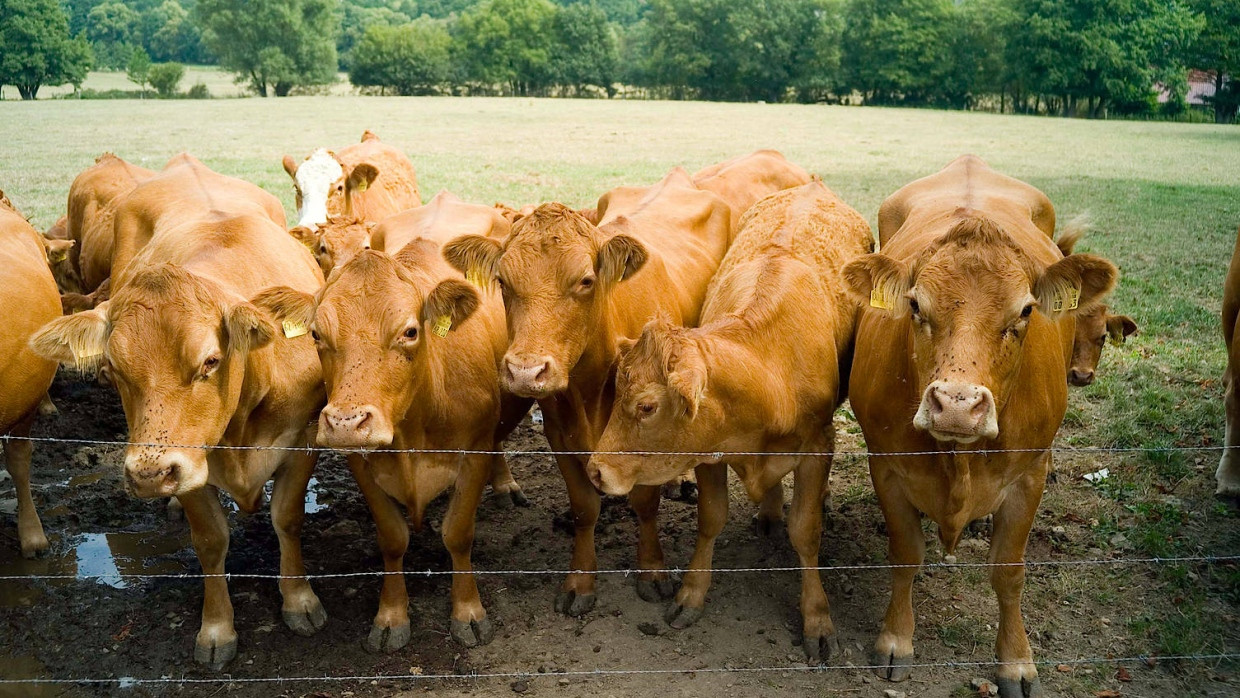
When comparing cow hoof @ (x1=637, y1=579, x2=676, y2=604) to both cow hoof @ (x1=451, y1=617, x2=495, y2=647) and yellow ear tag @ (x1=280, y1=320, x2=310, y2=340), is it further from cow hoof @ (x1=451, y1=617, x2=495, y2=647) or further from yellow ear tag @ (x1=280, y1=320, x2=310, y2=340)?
yellow ear tag @ (x1=280, y1=320, x2=310, y2=340)

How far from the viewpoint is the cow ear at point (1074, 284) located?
3.72 metres

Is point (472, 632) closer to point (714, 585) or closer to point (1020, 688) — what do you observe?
point (714, 585)

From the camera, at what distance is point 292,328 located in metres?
4.41

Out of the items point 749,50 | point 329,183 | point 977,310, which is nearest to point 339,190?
point 329,183

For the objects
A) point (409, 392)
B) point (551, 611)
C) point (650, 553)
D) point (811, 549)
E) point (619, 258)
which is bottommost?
point (551, 611)

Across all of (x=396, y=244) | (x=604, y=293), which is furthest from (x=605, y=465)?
(x=396, y=244)

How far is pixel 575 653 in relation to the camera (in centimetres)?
461

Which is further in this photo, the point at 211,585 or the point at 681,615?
the point at 681,615

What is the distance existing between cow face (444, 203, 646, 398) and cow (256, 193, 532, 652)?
0.23 meters

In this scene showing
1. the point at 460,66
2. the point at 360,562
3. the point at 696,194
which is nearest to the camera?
the point at 360,562

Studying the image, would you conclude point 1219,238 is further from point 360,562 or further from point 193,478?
point 193,478

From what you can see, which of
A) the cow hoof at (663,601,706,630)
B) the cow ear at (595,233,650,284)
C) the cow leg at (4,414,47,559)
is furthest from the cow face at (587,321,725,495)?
the cow leg at (4,414,47,559)

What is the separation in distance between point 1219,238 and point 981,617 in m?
10.1

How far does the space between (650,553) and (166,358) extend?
256 centimetres
